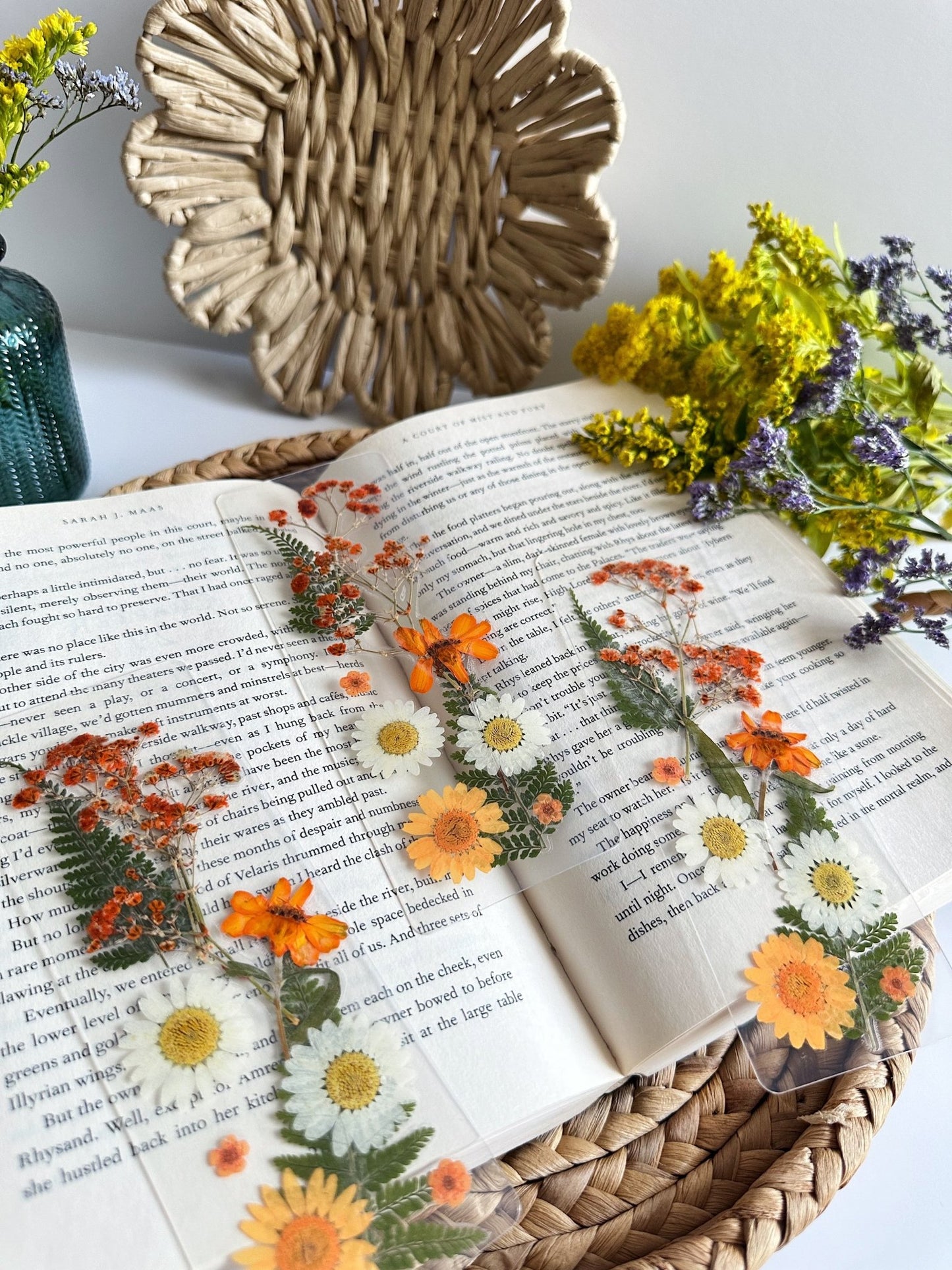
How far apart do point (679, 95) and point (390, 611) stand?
533 mm

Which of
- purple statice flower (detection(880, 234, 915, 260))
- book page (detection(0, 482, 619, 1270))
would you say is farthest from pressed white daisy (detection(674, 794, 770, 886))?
purple statice flower (detection(880, 234, 915, 260))

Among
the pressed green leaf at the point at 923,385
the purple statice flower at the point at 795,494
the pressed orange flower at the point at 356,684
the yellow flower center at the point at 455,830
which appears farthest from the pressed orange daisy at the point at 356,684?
the pressed green leaf at the point at 923,385

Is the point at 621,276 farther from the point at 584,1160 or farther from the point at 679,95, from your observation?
the point at 584,1160

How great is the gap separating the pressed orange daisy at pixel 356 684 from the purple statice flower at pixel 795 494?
12.7 inches

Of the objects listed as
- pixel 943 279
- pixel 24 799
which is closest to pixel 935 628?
pixel 943 279

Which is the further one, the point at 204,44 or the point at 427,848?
the point at 204,44

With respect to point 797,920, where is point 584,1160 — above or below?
below

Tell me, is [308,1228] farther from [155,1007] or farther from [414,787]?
[414,787]

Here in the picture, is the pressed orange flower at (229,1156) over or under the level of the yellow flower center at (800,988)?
under

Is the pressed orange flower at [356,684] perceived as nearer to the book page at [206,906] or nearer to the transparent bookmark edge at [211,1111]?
the book page at [206,906]

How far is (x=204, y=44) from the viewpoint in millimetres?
721

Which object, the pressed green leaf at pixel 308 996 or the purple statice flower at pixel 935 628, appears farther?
the purple statice flower at pixel 935 628

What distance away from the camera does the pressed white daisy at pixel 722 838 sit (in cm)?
53

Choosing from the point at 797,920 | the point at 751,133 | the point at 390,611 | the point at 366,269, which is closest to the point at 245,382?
the point at 366,269
